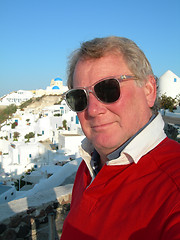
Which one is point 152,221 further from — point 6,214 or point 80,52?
point 6,214

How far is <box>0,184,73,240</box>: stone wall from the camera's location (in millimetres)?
2041

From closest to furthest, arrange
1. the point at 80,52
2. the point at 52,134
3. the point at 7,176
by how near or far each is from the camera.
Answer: the point at 80,52
the point at 7,176
the point at 52,134

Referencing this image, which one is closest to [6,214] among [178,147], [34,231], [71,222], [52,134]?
[34,231]

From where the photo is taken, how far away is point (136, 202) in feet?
2.46

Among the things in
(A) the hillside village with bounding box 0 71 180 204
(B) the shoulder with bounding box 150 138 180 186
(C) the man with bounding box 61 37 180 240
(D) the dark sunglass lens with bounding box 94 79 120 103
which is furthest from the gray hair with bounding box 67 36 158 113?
(A) the hillside village with bounding box 0 71 180 204

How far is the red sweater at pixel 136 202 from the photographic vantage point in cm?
67

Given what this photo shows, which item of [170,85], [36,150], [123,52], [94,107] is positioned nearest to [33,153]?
[36,150]

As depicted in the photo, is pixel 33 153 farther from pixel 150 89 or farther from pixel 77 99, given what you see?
pixel 150 89

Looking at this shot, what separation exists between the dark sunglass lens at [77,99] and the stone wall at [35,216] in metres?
1.41

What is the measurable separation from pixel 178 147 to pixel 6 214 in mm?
1805

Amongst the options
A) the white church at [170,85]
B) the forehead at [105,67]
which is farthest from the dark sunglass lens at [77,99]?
the white church at [170,85]

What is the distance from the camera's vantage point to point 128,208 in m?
0.76

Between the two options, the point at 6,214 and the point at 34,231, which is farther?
the point at 34,231

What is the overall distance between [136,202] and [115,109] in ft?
1.47
